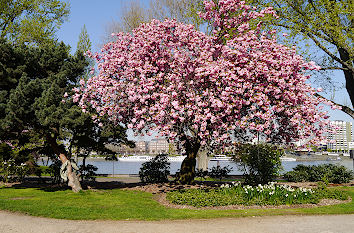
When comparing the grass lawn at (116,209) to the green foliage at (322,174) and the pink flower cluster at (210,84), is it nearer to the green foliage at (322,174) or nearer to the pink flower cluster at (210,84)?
the pink flower cluster at (210,84)

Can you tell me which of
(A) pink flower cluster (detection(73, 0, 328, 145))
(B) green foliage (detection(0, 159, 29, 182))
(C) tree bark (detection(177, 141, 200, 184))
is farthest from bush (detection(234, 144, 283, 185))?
(B) green foliage (detection(0, 159, 29, 182))

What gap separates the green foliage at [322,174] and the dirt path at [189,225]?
1304 cm

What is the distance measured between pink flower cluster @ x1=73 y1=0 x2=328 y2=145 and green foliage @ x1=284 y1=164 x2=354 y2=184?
10086 mm

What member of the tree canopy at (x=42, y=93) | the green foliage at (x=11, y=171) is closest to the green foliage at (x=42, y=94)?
the tree canopy at (x=42, y=93)

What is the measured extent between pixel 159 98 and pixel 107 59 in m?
4.12

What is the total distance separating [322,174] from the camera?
76.4ft

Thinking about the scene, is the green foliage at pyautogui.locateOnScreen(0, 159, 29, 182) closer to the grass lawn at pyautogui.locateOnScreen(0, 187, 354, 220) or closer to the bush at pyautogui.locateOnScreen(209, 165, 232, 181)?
the grass lawn at pyautogui.locateOnScreen(0, 187, 354, 220)

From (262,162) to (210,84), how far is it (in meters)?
7.96

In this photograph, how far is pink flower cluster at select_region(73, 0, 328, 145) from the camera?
1227 centimetres

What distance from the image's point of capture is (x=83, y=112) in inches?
615

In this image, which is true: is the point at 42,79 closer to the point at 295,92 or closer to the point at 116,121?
the point at 116,121

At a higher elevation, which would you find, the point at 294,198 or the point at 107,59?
the point at 107,59

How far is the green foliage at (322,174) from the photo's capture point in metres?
23.1

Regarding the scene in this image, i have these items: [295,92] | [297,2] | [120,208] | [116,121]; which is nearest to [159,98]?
[116,121]
